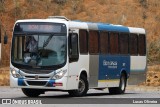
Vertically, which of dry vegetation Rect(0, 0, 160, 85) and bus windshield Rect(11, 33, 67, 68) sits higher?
dry vegetation Rect(0, 0, 160, 85)

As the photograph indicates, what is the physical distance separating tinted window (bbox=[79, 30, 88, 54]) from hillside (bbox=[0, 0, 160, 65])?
110 ft

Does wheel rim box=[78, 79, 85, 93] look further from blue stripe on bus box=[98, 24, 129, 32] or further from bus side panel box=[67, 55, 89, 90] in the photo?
blue stripe on bus box=[98, 24, 129, 32]

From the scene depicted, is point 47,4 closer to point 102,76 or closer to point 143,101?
point 102,76

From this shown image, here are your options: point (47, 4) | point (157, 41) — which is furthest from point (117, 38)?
point (47, 4)

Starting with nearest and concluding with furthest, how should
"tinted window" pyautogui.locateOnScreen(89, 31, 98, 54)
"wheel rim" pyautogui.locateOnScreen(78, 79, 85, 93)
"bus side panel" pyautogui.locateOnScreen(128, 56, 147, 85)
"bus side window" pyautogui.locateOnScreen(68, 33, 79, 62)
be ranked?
"bus side window" pyautogui.locateOnScreen(68, 33, 79, 62), "wheel rim" pyautogui.locateOnScreen(78, 79, 85, 93), "tinted window" pyautogui.locateOnScreen(89, 31, 98, 54), "bus side panel" pyautogui.locateOnScreen(128, 56, 147, 85)

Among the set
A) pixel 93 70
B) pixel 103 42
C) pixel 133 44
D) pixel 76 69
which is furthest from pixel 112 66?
pixel 76 69

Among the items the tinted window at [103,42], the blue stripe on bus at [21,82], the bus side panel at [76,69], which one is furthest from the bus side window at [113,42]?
the blue stripe on bus at [21,82]

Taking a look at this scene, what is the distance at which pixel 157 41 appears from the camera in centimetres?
6169

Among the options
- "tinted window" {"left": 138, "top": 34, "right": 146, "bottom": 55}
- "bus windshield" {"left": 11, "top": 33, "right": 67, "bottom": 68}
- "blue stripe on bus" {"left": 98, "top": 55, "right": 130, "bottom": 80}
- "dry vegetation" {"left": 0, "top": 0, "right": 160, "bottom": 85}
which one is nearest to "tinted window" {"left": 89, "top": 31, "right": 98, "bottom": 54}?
"blue stripe on bus" {"left": 98, "top": 55, "right": 130, "bottom": 80}

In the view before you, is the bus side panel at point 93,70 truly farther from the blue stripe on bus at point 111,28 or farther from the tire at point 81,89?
the blue stripe on bus at point 111,28

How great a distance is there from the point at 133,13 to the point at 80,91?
3930 cm

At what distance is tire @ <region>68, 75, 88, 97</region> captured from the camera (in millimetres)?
26639

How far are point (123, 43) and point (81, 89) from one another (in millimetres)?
5372

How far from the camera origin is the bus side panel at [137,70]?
107 ft
